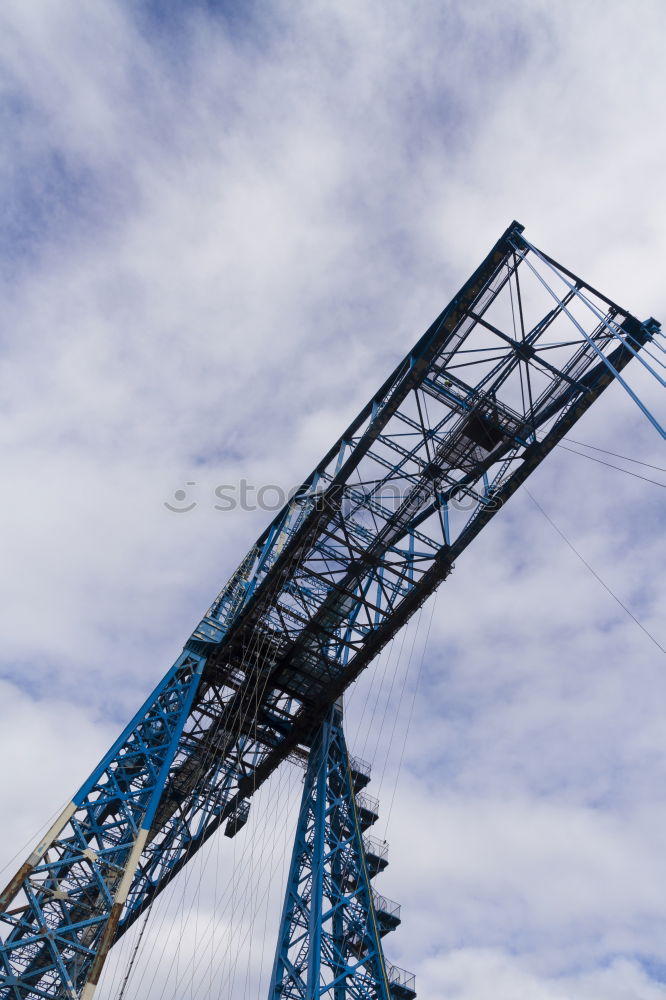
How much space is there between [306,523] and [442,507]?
370 cm

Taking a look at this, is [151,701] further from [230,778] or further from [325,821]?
[325,821]

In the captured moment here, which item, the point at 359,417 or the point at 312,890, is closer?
the point at 312,890

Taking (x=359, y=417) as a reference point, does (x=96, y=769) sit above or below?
below

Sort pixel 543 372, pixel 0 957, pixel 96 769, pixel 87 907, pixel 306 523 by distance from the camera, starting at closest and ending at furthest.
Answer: pixel 0 957
pixel 87 907
pixel 96 769
pixel 543 372
pixel 306 523

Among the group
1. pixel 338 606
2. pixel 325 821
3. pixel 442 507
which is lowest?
pixel 325 821

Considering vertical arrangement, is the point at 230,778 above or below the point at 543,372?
below

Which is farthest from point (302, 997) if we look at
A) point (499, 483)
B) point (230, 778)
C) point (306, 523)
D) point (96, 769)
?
point (499, 483)

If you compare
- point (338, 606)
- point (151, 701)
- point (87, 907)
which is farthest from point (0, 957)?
point (338, 606)

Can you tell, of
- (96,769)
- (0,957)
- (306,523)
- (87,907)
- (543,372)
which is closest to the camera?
(0,957)

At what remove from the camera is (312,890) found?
1862 cm

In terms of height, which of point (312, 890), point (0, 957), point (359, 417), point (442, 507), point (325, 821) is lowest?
point (0, 957)

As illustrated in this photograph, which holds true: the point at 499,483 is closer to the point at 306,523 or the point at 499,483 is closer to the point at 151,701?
the point at 306,523

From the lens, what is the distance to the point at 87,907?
47.9 feet

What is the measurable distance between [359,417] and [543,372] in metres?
5.15
